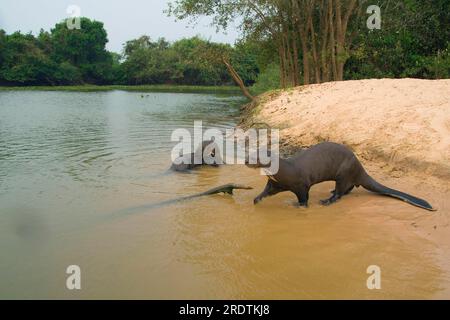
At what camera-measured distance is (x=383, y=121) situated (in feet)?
29.8

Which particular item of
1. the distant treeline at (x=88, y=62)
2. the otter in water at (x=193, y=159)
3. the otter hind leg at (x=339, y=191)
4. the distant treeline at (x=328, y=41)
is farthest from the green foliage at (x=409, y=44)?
the distant treeline at (x=88, y=62)

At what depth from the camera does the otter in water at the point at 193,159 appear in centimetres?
873

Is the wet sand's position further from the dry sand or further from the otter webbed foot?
the dry sand

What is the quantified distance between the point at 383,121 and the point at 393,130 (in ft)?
1.98

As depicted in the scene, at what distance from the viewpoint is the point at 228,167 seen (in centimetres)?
914

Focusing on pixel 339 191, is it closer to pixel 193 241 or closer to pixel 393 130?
pixel 193 241

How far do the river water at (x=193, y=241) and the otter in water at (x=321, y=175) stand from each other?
7.3 inches

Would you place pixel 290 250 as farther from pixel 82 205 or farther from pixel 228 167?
pixel 228 167

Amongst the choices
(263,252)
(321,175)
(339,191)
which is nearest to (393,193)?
(339,191)

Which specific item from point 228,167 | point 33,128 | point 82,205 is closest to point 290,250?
point 82,205

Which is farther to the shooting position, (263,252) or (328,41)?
(328,41)

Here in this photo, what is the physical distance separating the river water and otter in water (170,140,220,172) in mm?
390

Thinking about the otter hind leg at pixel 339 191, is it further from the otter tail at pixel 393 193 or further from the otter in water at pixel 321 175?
the otter tail at pixel 393 193

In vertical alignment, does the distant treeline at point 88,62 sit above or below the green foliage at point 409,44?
above
